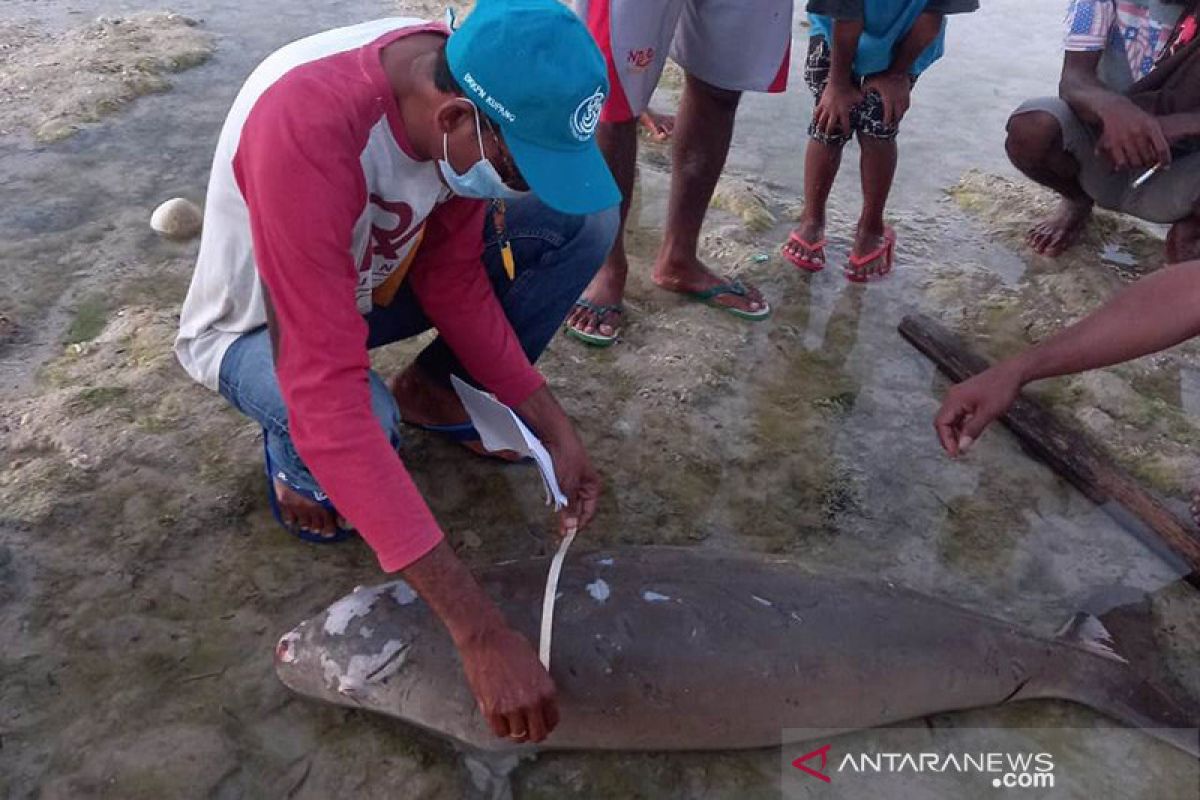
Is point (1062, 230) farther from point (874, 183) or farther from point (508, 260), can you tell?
point (508, 260)

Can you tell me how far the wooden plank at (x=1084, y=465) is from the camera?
117 inches

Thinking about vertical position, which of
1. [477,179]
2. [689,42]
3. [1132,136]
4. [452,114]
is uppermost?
[452,114]

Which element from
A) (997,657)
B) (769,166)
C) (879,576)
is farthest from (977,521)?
(769,166)

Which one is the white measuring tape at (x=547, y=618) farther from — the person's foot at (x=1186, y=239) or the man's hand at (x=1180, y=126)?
the person's foot at (x=1186, y=239)

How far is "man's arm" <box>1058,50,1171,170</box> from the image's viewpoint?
12.7ft

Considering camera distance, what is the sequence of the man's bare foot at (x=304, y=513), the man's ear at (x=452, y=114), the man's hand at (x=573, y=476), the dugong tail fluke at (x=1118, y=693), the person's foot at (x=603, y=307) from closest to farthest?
the man's ear at (x=452, y=114) → the dugong tail fluke at (x=1118, y=693) → the man's hand at (x=573, y=476) → the man's bare foot at (x=304, y=513) → the person's foot at (x=603, y=307)

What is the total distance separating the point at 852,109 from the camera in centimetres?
418

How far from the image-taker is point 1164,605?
2867 mm

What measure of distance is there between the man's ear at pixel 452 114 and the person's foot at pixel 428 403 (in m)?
1.25

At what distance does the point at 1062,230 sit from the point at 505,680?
387 centimetres

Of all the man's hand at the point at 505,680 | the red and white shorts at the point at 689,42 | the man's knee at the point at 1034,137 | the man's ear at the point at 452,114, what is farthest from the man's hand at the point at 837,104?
the man's hand at the point at 505,680

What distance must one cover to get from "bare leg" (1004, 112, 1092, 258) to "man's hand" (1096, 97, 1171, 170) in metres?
0.27

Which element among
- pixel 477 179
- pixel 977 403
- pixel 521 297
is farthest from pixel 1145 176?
pixel 477 179

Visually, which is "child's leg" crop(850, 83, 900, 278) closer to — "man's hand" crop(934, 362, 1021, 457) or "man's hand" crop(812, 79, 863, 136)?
"man's hand" crop(812, 79, 863, 136)
